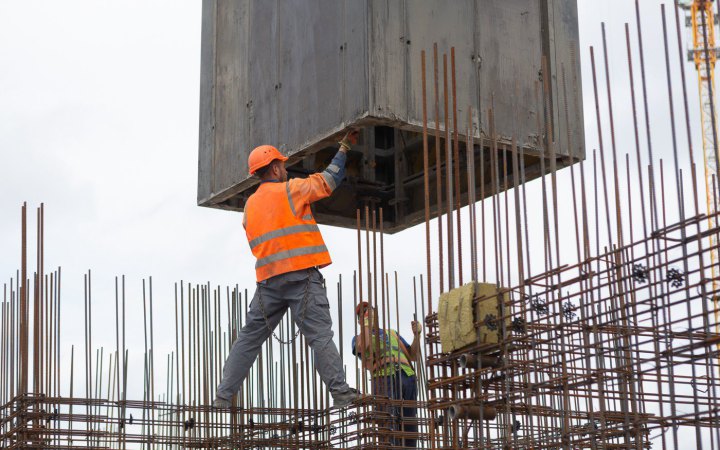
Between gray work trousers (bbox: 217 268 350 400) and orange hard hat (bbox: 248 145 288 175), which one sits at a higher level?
orange hard hat (bbox: 248 145 288 175)

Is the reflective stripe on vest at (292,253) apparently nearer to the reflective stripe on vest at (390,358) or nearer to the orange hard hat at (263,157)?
the orange hard hat at (263,157)

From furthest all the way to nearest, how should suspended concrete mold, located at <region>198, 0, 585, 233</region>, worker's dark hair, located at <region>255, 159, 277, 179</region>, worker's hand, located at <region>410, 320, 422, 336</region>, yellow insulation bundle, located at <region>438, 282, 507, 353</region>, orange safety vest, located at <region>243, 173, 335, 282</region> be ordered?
worker's hand, located at <region>410, 320, 422, 336</region> < suspended concrete mold, located at <region>198, 0, 585, 233</region> < worker's dark hair, located at <region>255, 159, 277, 179</region> < orange safety vest, located at <region>243, 173, 335, 282</region> < yellow insulation bundle, located at <region>438, 282, 507, 353</region>

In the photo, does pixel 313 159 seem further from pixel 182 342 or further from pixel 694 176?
pixel 694 176

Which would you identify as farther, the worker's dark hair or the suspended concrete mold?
the suspended concrete mold

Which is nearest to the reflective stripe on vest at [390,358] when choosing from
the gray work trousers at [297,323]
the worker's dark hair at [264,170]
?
the gray work trousers at [297,323]

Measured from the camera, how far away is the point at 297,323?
13.2 metres

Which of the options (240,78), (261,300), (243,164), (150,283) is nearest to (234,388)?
(261,300)

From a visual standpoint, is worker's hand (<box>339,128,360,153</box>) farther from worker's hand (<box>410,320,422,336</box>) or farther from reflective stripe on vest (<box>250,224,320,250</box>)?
worker's hand (<box>410,320,422,336</box>)

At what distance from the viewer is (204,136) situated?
17.5 m

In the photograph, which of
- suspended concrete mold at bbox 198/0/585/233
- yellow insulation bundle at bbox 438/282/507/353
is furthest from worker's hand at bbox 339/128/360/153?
yellow insulation bundle at bbox 438/282/507/353

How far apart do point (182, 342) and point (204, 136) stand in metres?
3.16

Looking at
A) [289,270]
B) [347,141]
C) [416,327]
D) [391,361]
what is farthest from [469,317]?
[416,327]

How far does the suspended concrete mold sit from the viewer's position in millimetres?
14453

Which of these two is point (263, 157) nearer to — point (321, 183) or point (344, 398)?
point (321, 183)
